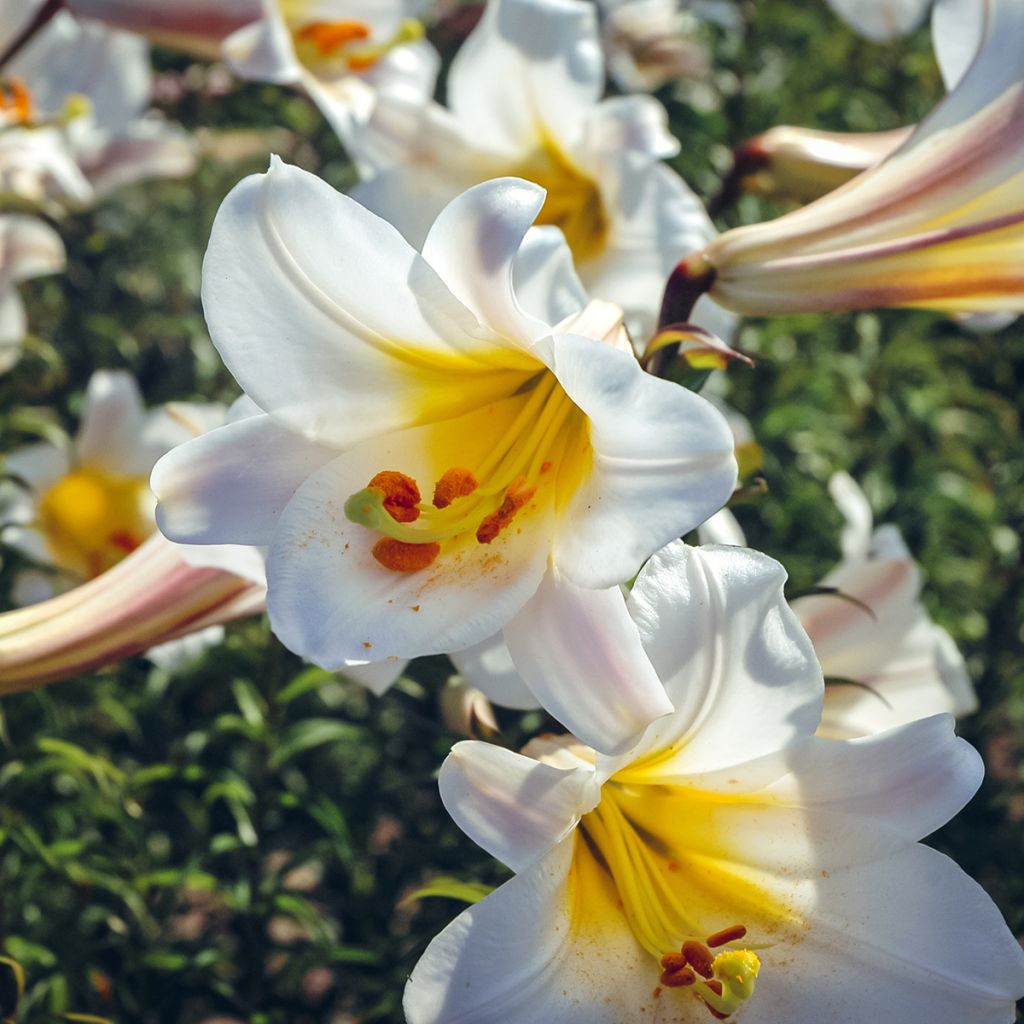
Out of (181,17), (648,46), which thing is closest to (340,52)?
(181,17)

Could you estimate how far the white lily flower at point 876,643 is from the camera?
1.09 m

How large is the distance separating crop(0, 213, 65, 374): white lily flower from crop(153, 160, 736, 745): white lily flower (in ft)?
2.41

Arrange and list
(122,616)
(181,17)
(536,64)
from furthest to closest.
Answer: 1. (181,17)
2. (536,64)
3. (122,616)

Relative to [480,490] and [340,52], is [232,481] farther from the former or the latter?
[340,52]

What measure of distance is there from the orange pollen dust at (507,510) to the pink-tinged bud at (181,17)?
2.59 feet

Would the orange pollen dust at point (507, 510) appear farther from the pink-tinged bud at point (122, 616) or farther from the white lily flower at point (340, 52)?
the white lily flower at point (340, 52)

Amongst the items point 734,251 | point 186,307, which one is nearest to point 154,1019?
point 734,251

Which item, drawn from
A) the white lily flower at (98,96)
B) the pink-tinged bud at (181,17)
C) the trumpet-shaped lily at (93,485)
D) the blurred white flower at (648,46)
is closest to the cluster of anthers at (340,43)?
the pink-tinged bud at (181,17)

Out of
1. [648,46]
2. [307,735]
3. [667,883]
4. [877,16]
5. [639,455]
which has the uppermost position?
[639,455]

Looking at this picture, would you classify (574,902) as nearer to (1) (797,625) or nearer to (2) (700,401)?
(1) (797,625)

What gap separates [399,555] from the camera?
2.63 feet

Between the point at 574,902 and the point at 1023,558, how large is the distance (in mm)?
974

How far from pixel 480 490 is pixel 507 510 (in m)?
0.03

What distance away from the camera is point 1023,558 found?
1622 mm
